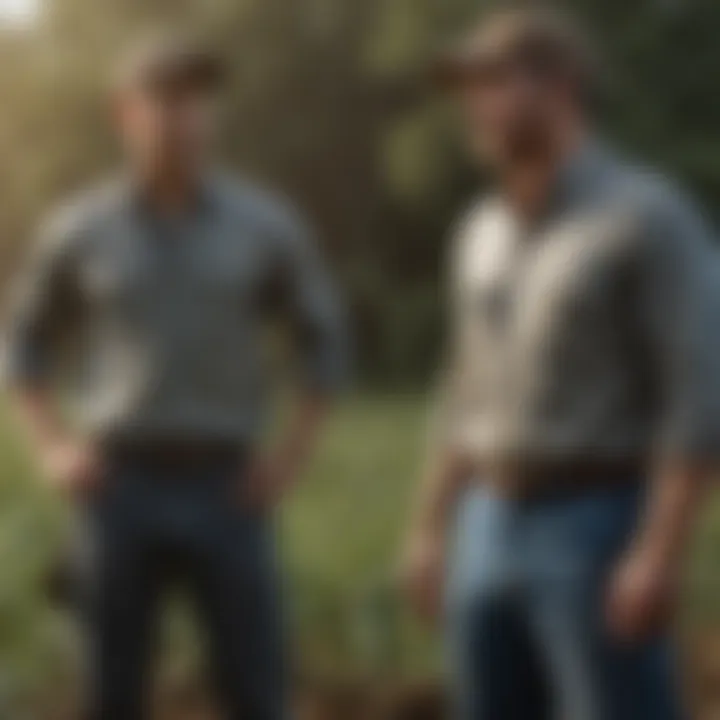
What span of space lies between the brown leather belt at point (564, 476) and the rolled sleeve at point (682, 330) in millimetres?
77

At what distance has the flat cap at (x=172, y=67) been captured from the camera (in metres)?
1.88

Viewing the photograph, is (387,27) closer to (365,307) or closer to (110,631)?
(365,307)

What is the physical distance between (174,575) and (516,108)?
0.78 meters

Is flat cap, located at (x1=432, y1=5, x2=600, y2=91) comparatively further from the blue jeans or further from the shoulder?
the blue jeans

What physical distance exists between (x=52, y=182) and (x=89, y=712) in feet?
14.5

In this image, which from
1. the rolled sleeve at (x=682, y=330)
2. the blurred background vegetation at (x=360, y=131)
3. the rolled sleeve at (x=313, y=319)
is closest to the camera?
the rolled sleeve at (x=682, y=330)

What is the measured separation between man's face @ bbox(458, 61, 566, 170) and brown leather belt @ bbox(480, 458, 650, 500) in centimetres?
25

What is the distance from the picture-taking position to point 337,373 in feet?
6.83

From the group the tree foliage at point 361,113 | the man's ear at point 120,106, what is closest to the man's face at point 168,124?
the man's ear at point 120,106

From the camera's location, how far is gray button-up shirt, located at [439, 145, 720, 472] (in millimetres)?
1415

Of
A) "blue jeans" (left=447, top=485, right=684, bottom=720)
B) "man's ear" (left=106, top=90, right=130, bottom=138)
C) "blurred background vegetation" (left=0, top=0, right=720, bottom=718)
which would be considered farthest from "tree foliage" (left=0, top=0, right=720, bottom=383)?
"blue jeans" (left=447, top=485, right=684, bottom=720)

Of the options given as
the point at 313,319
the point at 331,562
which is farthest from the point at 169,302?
the point at 331,562

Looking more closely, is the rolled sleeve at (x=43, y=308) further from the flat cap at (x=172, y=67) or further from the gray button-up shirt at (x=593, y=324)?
the gray button-up shirt at (x=593, y=324)

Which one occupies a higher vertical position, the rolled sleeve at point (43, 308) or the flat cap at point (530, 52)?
the rolled sleeve at point (43, 308)
